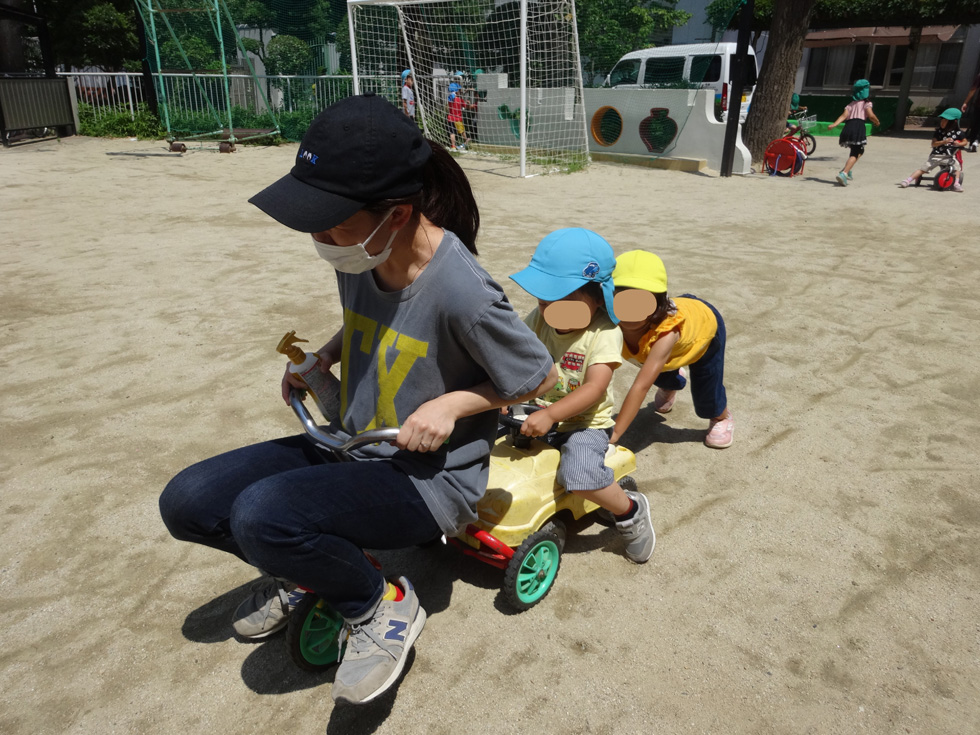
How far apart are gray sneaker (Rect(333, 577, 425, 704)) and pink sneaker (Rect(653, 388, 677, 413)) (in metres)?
2.08

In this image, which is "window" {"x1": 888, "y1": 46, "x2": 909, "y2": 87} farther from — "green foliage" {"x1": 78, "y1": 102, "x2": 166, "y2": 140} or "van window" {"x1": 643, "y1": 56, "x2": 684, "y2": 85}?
"green foliage" {"x1": 78, "y1": 102, "x2": 166, "y2": 140}

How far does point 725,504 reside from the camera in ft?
9.29

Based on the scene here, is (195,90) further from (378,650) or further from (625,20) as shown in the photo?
(378,650)

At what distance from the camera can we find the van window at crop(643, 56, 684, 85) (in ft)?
47.1

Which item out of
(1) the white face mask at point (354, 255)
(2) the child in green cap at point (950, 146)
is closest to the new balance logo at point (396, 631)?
(1) the white face mask at point (354, 255)

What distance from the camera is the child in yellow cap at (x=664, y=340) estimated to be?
105 inches

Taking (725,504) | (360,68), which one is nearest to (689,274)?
(725,504)

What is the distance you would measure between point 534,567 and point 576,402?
1.76 feet

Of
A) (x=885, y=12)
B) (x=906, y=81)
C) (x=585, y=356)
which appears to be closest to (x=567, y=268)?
(x=585, y=356)

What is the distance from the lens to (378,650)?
67.7 inches

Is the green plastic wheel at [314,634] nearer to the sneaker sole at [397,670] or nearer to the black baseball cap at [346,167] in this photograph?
the sneaker sole at [397,670]

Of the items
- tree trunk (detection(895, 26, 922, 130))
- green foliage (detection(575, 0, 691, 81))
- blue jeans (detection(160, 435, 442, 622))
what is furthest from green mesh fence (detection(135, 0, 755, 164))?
blue jeans (detection(160, 435, 442, 622))

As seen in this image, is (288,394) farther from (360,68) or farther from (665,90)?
(360,68)

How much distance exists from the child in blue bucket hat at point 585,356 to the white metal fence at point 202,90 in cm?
1460
